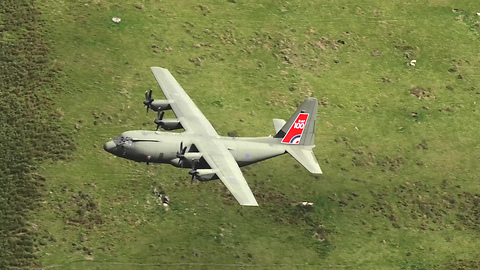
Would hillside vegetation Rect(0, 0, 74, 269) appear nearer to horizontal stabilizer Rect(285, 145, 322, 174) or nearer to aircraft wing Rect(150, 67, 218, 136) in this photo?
aircraft wing Rect(150, 67, 218, 136)

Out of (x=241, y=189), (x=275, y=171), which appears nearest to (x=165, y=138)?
(x=241, y=189)

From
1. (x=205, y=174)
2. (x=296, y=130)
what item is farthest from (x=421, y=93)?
(x=205, y=174)

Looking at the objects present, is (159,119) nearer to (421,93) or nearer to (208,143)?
(208,143)

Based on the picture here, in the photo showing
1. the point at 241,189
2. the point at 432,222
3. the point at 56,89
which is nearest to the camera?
the point at 241,189

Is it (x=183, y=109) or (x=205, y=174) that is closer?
(x=205, y=174)

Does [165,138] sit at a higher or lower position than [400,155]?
higher

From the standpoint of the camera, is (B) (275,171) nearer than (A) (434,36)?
Yes

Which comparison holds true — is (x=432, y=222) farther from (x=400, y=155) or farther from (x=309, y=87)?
(x=309, y=87)

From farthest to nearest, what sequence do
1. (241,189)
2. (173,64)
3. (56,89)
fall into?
(173,64), (56,89), (241,189)
